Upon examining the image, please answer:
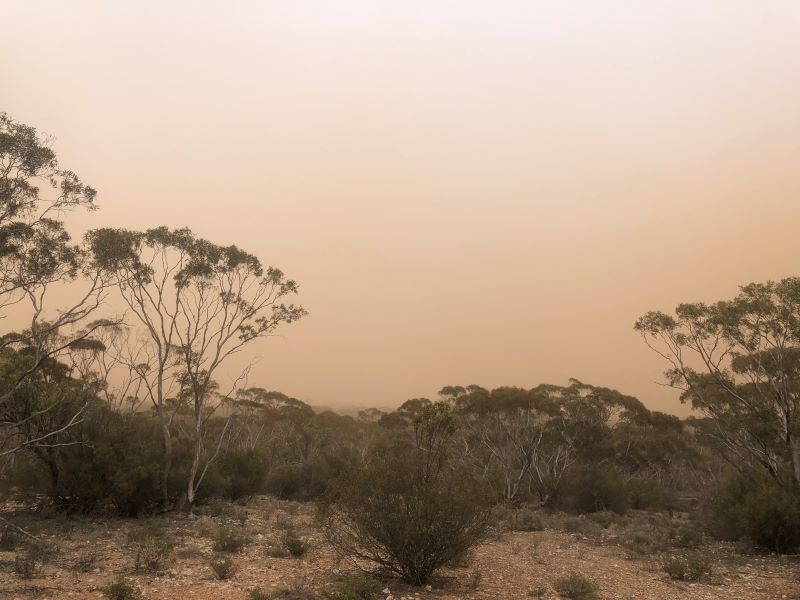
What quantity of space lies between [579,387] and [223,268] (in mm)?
26186

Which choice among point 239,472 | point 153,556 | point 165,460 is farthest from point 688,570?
point 239,472

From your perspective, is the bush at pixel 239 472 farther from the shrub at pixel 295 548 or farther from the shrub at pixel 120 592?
the shrub at pixel 120 592

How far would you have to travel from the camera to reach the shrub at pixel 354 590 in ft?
30.1

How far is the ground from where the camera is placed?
34.8ft

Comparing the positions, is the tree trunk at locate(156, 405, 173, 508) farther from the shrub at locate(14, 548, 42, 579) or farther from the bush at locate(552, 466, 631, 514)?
the bush at locate(552, 466, 631, 514)

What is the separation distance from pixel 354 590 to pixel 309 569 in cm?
344

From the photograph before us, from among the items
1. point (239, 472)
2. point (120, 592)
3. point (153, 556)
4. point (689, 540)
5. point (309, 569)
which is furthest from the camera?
point (239, 472)

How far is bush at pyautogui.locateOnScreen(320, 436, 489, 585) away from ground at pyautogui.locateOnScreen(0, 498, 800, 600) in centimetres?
65

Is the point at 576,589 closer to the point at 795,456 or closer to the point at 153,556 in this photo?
the point at 153,556

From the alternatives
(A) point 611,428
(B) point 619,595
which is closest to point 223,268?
(B) point 619,595

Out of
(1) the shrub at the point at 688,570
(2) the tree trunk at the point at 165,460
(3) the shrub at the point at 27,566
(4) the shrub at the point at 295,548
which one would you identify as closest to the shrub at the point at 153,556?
(3) the shrub at the point at 27,566

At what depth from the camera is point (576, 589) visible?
1080cm

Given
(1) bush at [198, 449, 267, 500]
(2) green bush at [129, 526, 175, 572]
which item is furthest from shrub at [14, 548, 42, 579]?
(1) bush at [198, 449, 267, 500]

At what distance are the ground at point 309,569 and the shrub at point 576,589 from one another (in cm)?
24
